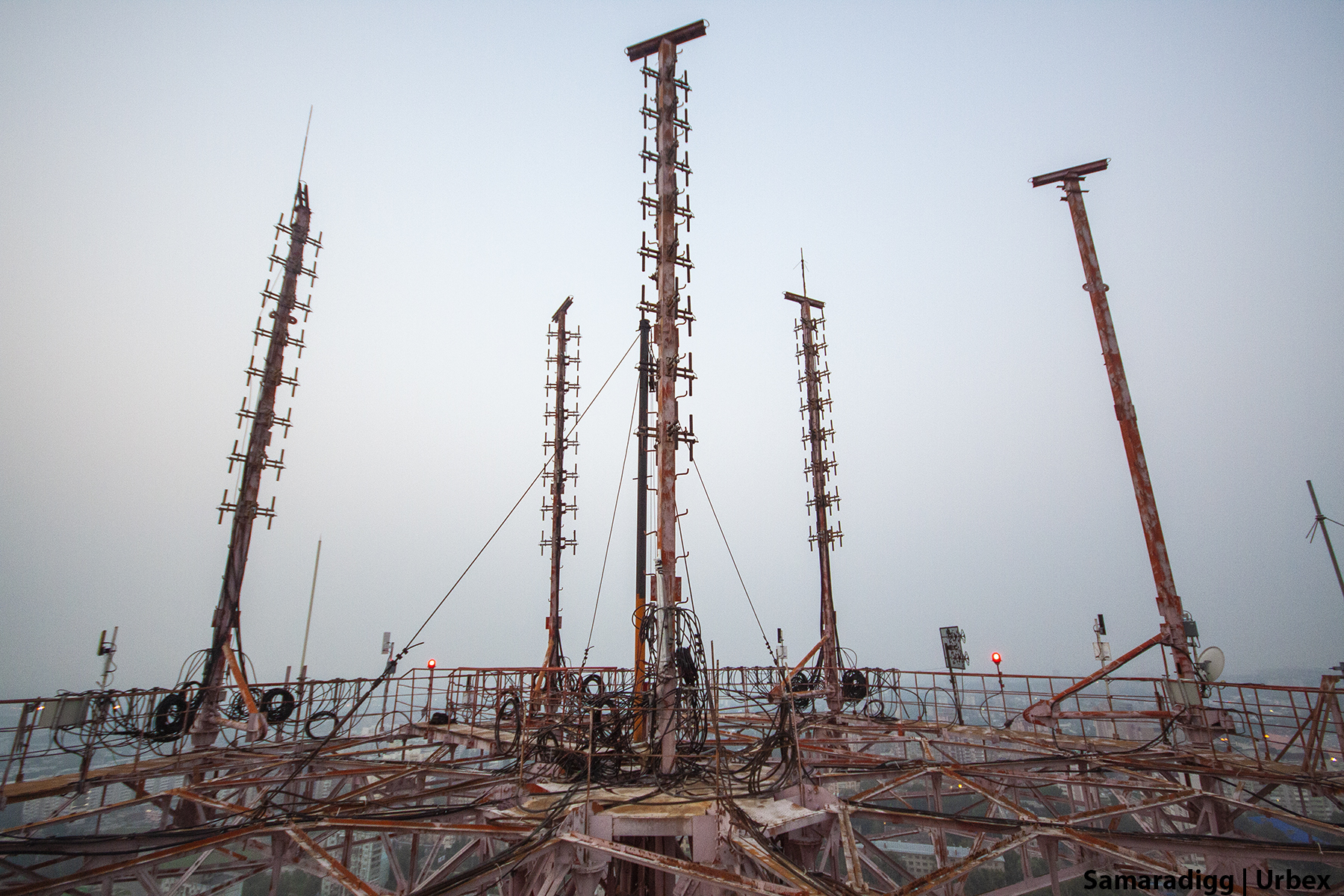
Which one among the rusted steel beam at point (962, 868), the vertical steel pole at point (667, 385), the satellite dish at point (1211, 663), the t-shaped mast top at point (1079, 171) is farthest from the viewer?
the t-shaped mast top at point (1079, 171)

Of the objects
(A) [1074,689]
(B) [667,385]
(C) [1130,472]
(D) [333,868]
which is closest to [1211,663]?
(A) [1074,689]

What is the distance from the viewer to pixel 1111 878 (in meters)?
10.1

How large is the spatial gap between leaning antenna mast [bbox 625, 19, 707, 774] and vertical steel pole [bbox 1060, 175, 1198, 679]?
12.0 metres

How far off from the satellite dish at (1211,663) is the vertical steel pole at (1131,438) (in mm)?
1342

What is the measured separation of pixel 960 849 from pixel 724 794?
60828 millimetres

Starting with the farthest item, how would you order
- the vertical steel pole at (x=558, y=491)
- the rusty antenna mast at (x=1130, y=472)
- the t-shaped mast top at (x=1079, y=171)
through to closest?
the vertical steel pole at (x=558, y=491)
the t-shaped mast top at (x=1079, y=171)
the rusty antenna mast at (x=1130, y=472)

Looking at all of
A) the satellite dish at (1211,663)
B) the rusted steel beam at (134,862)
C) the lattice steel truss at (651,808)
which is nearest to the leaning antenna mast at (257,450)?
the lattice steel truss at (651,808)

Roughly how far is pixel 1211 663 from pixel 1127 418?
6.72 m

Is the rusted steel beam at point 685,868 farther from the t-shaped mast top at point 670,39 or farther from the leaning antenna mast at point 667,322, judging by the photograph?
the t-shaped mast top at point 670,39

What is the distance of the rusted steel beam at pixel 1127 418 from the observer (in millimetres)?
15750

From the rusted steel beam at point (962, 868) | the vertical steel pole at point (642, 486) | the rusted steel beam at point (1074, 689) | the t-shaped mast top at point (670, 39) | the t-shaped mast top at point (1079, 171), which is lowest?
the rusted steel beam at point (962, 868)

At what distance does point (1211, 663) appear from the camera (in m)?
16.8

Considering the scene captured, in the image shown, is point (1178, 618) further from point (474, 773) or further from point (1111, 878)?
point (474, 773)

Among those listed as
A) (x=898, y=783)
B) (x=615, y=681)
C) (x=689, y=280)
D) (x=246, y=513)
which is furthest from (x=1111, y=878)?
(x=246, y=513)
